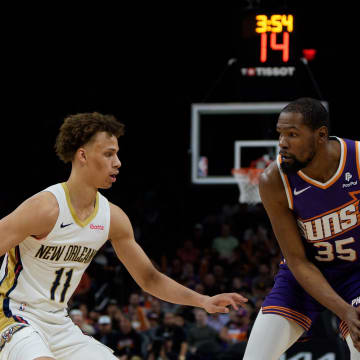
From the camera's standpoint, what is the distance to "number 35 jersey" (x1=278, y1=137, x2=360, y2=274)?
394 cm

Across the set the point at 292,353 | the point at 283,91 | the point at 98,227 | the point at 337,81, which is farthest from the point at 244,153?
the point at 98,227

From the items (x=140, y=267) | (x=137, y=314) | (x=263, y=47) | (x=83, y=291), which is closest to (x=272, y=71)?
(x=263, y=47)

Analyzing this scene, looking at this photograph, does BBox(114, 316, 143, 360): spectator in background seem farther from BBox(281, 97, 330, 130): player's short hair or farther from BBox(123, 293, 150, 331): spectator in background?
BBox(281, 97, 330, 130): player's short hair

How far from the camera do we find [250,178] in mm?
10180

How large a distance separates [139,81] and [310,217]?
39.8 ft

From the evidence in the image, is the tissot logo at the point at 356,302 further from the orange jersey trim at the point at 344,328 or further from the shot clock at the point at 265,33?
the shot clock at the point at 265,33

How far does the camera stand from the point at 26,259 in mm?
4047

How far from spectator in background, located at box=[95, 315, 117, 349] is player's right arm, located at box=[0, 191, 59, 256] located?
594 centimetres

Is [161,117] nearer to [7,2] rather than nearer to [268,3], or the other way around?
[7,2]

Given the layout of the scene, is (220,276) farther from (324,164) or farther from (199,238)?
(324,164)

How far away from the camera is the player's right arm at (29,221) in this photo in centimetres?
384

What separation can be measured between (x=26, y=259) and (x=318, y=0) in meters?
10.2

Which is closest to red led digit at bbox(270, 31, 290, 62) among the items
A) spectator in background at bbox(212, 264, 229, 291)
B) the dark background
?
the dark background

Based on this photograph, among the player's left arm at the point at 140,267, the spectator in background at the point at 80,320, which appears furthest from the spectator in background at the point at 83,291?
the player's left arm at the point at 140,267
